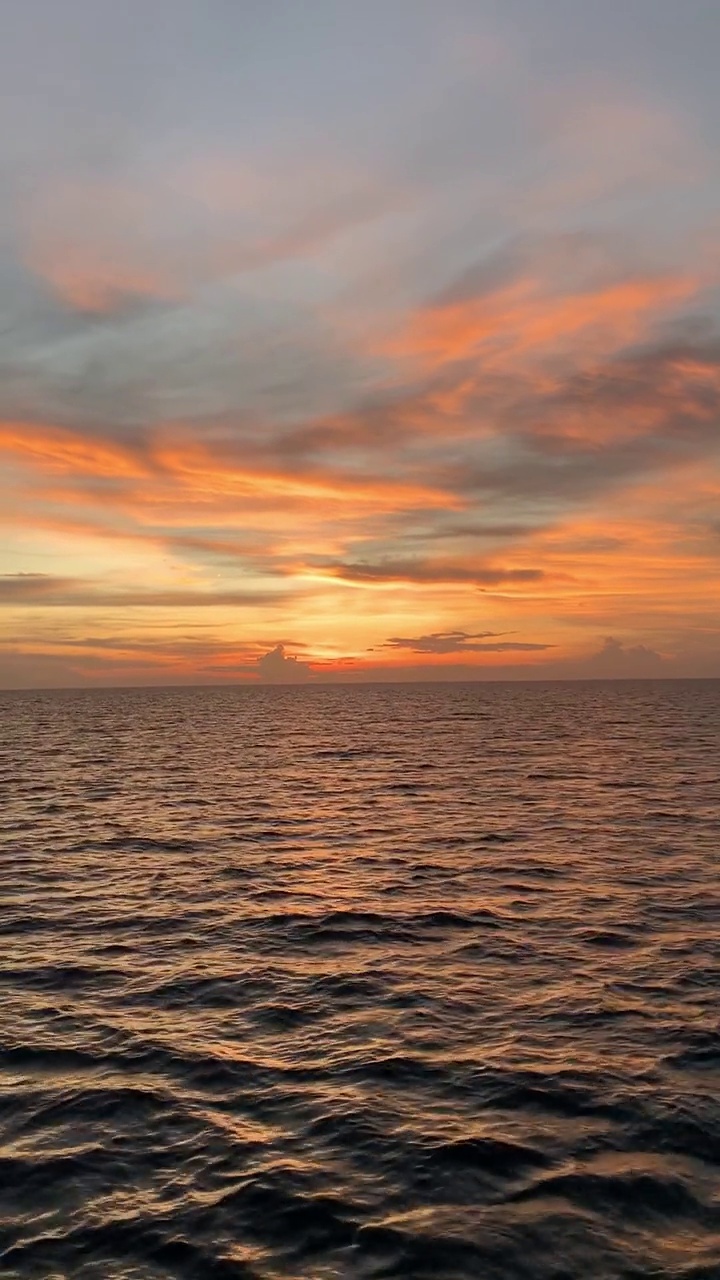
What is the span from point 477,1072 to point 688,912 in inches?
502

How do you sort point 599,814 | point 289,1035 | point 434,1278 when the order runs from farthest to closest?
point 599,814 < point 289,1035 < point 434,1278

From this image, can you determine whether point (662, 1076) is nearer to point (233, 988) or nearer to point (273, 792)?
point (233, 988)

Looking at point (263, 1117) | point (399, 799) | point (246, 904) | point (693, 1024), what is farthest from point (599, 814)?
point (263, 1117)

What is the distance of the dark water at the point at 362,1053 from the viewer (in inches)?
469

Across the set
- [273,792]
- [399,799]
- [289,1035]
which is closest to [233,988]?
[289,1035]

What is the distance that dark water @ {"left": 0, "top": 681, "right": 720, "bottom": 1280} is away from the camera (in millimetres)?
11906

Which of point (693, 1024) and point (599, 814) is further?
point (599, 814)

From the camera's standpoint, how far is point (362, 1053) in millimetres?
17359

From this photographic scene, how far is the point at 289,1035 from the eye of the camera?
18312 millimetres

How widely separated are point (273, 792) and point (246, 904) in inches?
1181

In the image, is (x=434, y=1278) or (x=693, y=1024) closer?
(x=434, y=1278)

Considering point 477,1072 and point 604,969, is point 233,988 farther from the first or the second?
point 604,969

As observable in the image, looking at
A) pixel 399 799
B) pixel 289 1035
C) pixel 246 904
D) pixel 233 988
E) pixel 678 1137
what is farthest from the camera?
pixel 399 799

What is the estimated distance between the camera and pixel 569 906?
2812 centimetres
